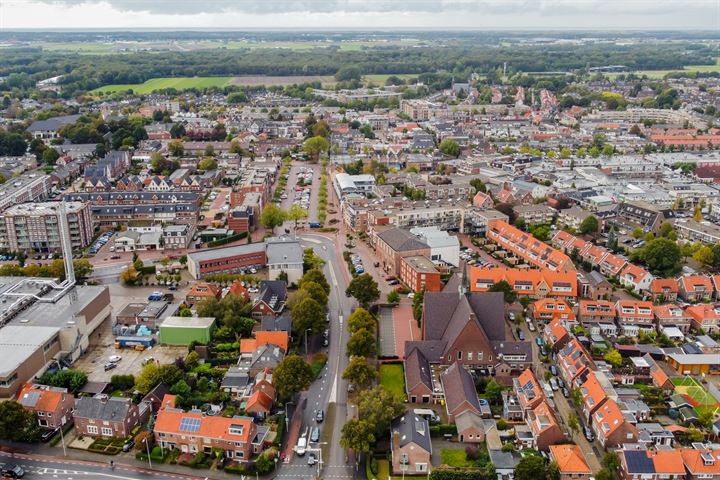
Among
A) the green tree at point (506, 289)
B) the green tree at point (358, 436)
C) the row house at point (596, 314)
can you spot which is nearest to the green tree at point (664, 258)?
the row house at point (596, 314)

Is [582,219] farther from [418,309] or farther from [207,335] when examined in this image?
[207,335]

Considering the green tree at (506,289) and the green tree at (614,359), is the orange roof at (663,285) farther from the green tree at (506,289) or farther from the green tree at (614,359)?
the green tree at (614,359)

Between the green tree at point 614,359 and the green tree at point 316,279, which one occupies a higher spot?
the green tree at point 316,279

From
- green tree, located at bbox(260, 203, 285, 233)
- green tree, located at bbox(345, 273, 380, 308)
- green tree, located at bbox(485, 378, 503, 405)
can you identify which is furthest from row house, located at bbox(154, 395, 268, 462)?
green tree, located at bbox(260, 203, 285, 233)

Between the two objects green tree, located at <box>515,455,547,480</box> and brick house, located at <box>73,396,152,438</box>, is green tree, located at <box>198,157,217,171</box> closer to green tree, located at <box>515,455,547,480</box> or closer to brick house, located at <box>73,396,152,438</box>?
brick house, located at <box>73,396,152,438</box>

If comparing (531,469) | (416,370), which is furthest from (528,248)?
(531,469)

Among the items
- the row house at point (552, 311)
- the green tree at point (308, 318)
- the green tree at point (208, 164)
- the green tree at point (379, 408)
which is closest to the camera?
the green tree at point (379, 408)
